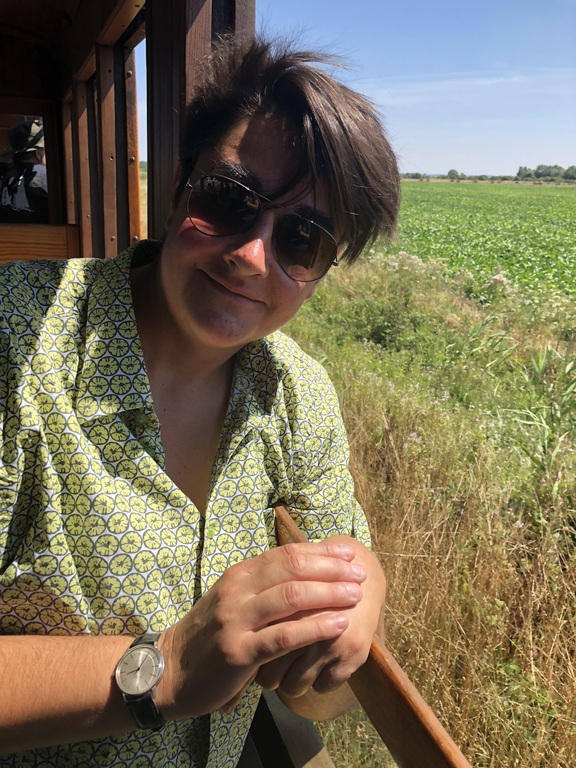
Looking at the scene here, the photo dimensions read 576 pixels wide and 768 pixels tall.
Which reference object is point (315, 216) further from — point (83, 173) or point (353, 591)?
point (83, 173)

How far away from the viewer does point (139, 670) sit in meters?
0.91

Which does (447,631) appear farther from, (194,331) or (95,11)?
(95,11)

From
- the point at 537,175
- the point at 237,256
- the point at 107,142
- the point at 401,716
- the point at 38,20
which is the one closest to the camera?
the point at 401,716

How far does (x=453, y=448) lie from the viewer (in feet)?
11.6

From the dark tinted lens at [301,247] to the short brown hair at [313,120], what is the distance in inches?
2.6

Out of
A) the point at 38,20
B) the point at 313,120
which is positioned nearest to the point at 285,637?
the point at 313,120

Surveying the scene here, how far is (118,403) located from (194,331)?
23 centimetres

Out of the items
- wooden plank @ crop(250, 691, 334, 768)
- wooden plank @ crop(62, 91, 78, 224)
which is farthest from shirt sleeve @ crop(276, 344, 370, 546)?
wooden plank @ crop(62, 91, 78, 224)

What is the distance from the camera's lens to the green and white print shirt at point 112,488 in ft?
3.34

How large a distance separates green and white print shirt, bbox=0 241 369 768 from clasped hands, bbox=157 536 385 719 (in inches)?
7.9

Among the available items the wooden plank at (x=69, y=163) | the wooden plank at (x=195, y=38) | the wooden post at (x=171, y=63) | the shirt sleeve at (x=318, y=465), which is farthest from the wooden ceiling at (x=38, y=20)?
the shirt sleeve at (x=318, y=465)

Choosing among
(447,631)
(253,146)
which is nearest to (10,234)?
(253,146)

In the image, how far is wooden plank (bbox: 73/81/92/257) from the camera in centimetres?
366

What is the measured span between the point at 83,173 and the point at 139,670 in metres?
3.56
